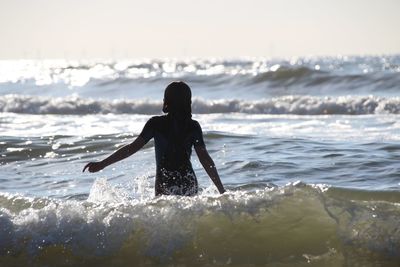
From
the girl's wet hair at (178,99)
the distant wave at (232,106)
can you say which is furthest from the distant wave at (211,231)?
the distant wave at (232,106)

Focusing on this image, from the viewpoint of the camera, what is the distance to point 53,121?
2036 cm

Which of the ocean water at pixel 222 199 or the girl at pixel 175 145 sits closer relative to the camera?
the ocean water at pixel 222 199

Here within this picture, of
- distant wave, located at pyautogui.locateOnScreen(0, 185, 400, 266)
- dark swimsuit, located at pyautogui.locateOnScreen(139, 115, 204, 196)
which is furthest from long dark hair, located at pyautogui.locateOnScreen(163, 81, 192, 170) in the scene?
distant wave, located at pyautogui.locateOnScreen(0, 185, 400, 266)

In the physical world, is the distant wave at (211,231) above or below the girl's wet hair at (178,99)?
below

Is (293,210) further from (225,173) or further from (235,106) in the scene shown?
(235,106)

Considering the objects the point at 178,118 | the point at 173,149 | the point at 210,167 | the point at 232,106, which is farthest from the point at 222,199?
the point at 232,106

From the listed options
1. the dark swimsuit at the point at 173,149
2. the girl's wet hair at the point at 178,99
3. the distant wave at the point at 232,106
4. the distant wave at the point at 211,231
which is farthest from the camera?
the distant wave at the point at 232,106

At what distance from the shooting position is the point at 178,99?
6.93 meters

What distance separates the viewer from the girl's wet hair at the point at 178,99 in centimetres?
689

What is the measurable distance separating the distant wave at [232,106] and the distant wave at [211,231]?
14.5 metres

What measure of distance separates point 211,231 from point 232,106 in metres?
Result: 17.5

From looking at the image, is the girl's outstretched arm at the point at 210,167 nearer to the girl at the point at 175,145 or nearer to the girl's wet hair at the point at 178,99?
the girl at the point at 175,145

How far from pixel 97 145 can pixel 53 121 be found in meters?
7.36

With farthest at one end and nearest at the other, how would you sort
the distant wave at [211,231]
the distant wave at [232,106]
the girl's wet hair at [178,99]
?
1. the distant wave at [232,106]
2. the girl's wet hair at [178,99]
3. the distant wave at [211,231]
